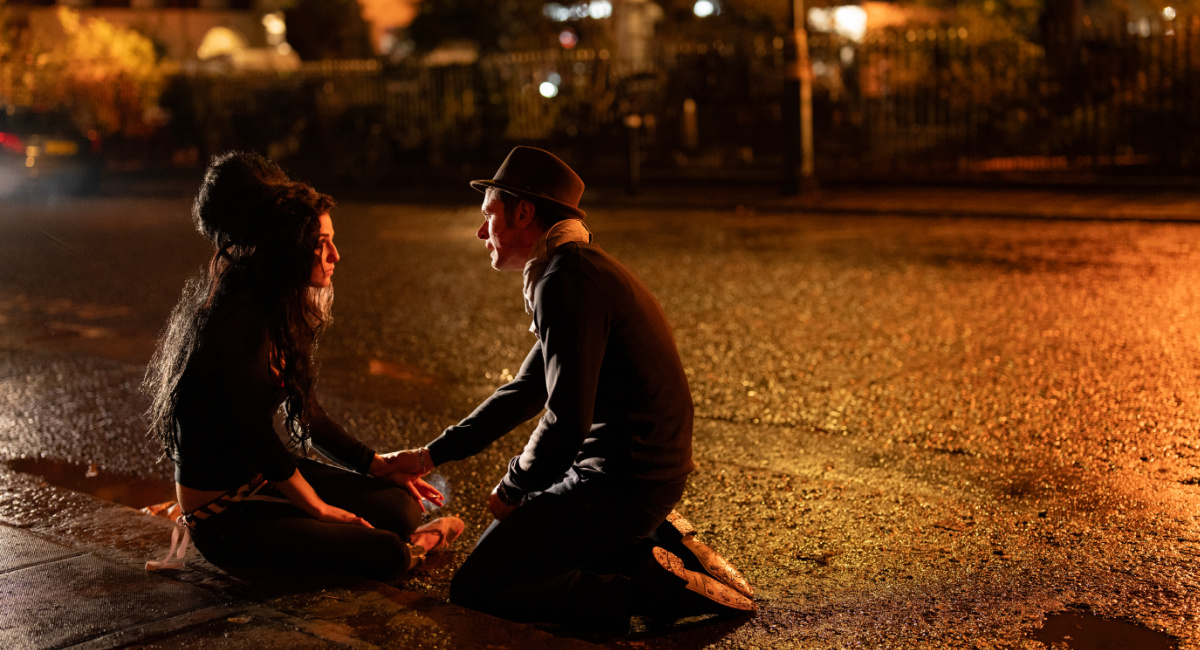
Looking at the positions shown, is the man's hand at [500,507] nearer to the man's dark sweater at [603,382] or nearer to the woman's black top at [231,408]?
the man's dark sweater at [603,382]

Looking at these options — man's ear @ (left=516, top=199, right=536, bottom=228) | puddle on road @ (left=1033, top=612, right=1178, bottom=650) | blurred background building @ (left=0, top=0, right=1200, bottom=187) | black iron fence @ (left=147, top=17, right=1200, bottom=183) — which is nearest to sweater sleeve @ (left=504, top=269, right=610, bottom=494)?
man's ear @ (left=516, top=199, right=536, bottom=228)

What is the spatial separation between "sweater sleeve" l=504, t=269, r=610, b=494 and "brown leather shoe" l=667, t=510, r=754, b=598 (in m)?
0.49

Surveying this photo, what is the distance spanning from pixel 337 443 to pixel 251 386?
52 centimetres

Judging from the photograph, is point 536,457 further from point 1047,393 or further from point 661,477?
point 1047,393

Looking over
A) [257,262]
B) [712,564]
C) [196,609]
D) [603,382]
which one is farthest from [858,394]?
[196,609]

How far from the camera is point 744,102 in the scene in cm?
1934

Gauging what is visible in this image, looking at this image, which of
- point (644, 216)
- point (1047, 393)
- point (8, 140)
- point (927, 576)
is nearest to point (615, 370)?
point (927, 576)

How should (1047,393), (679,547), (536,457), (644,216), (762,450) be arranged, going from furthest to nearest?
(644,216) < (1047,393) < (762,450) < (679,547) < (536,457)

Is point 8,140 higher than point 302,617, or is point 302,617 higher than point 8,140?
point 8,140

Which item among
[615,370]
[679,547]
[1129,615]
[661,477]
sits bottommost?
[1129,615]

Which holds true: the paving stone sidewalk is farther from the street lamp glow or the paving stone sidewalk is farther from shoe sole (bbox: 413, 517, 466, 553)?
the street lamp glow

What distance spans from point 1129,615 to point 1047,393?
274cm

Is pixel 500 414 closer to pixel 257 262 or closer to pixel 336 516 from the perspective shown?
pixel 336 516

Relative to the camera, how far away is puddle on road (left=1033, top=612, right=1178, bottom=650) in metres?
3.27
